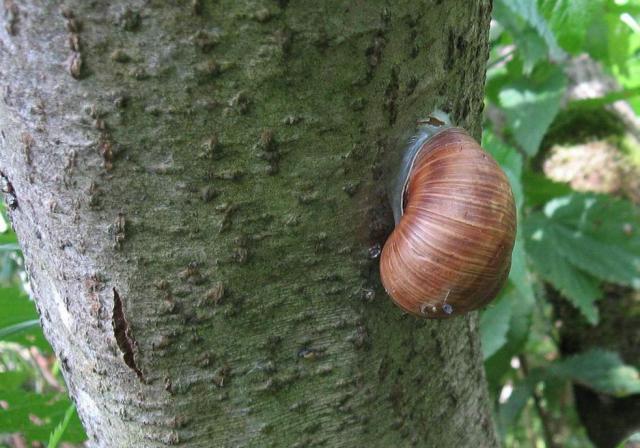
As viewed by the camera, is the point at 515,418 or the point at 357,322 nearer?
the point at 357,322

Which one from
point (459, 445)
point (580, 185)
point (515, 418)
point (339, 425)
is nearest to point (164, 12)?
point (339, 425)

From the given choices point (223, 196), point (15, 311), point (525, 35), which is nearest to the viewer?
point (223, 196)

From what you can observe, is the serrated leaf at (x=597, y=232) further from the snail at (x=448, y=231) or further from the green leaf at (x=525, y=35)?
the snail at (x=448, y=231)

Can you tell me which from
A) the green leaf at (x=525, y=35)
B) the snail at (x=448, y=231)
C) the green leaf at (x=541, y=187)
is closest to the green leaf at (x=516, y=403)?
the green leaf at (x=541, y=187)

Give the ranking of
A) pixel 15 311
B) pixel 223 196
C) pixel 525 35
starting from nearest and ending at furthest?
pixel 223 196 < pixel 15 311 < pixel 525 35

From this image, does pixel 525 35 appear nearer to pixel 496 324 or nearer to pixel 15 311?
pixel 496 324

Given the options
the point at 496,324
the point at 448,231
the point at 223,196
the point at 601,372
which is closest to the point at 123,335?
the point at 223,196

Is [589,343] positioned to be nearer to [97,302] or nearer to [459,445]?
[459,445]
